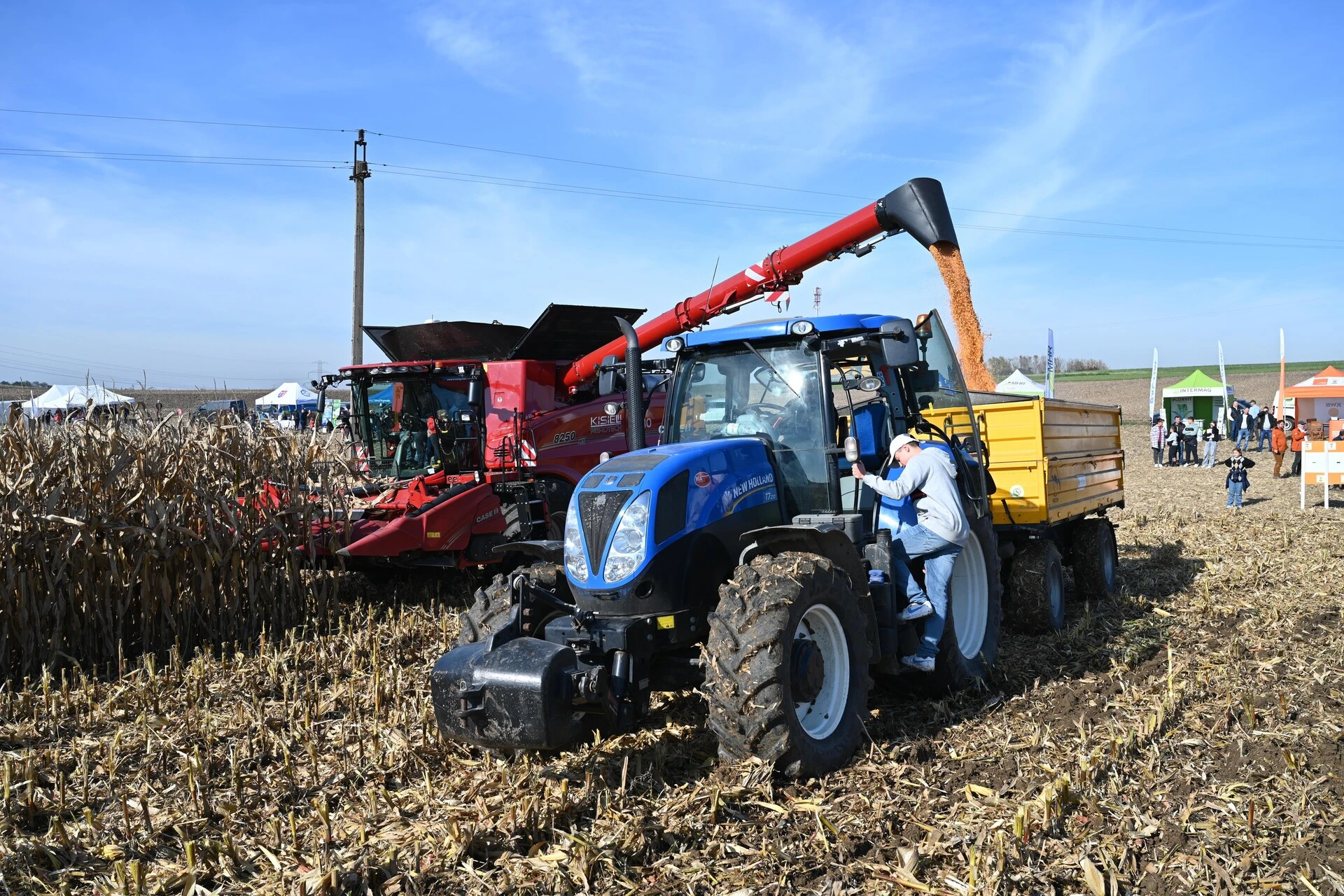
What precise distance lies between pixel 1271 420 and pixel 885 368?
2867cm

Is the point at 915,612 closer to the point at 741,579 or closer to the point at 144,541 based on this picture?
the point at 741,579

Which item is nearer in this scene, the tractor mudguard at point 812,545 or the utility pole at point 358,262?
the tractor mudguard at point 812,545

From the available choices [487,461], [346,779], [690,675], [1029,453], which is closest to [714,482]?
[690,675]

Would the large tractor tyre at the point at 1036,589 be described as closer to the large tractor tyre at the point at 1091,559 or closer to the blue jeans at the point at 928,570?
the large tractor tyre at the point at 1091,559

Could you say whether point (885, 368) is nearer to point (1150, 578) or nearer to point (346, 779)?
point (346, 779)

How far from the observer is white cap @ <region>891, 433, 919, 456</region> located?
17.0 ft

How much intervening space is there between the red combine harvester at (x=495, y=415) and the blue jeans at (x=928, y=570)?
3.17 meters

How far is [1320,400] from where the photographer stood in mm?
26281

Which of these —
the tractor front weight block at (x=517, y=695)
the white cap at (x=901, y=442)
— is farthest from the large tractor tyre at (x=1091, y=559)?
the tractor front weight block at (x=517, y=695)

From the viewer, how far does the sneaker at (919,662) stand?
5.01 metres

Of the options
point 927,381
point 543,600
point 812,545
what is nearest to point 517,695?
point 543,600

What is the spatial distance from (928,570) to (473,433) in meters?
5.73

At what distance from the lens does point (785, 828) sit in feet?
11.9

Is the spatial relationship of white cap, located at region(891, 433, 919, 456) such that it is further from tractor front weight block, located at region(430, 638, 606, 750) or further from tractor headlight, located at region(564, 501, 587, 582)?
tractor front weight block, located at region(430, 638, 606, 750)
